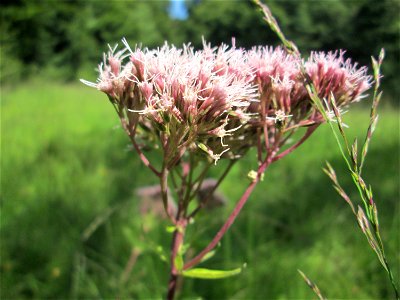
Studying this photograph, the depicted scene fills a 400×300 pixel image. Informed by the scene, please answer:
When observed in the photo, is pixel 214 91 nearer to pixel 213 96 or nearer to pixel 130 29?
pixel 213 96

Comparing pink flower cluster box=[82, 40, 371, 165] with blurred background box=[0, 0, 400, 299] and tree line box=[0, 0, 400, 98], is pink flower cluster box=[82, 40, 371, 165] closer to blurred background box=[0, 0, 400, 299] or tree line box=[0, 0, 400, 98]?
blurred background box=[0, 0, 400, 299]

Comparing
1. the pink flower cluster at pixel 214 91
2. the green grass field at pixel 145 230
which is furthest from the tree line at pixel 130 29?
the pink flower cluster at pixel 214 91

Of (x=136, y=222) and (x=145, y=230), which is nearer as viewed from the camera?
(x=145, y=230)

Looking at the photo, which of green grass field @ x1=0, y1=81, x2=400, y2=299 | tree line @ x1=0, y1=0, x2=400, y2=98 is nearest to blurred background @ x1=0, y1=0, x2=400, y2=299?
green grass field @ x1=0, y1=81, x2=400, y2=299

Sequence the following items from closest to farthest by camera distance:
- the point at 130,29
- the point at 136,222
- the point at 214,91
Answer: the point at 214,91
the point at 136,222
the point at 130,29

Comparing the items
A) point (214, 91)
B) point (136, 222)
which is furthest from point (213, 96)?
point (136, 222)

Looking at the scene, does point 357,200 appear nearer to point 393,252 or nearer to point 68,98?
point 393,252

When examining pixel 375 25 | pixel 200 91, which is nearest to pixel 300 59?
pixel 200 91
